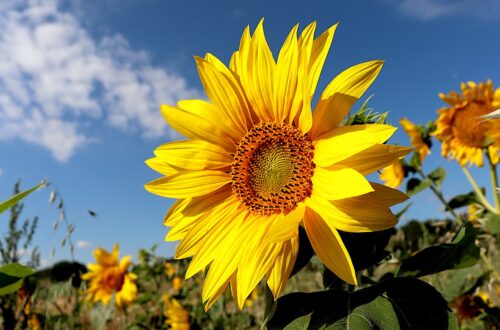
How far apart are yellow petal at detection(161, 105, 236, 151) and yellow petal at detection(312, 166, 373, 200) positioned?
361 millimetres

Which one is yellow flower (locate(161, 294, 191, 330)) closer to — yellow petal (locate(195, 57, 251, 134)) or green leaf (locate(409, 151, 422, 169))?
green leaf (locate(409, 151, 422, 169))

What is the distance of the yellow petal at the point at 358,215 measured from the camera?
1.21 metres

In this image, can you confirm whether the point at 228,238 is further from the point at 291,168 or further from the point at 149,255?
the point at 149,255

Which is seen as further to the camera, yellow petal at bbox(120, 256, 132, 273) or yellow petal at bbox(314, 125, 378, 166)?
yellow petal at bbox(120, 256, 132, 273)

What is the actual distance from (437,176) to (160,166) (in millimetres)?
2839

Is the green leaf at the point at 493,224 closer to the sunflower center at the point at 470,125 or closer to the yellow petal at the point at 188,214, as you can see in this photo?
the sunflower center at the point at 470,125

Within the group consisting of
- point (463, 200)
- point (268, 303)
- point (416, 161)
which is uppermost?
point (416, 161)

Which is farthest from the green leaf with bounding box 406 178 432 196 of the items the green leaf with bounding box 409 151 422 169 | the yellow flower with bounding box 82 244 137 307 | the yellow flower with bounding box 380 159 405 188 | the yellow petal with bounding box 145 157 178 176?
the yellow flower with bounding box 82 244 137 307

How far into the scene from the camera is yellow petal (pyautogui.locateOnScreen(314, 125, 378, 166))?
1199 millimetres

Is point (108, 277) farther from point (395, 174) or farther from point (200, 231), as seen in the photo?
point (200, 231)

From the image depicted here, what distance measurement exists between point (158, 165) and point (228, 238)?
1.14 ft

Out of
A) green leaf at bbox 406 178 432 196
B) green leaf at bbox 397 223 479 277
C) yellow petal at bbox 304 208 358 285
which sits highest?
green leaf at bbox 406 178 432 196

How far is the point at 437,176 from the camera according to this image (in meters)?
3.76

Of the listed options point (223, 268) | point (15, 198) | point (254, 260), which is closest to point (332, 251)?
point (254, 260)
